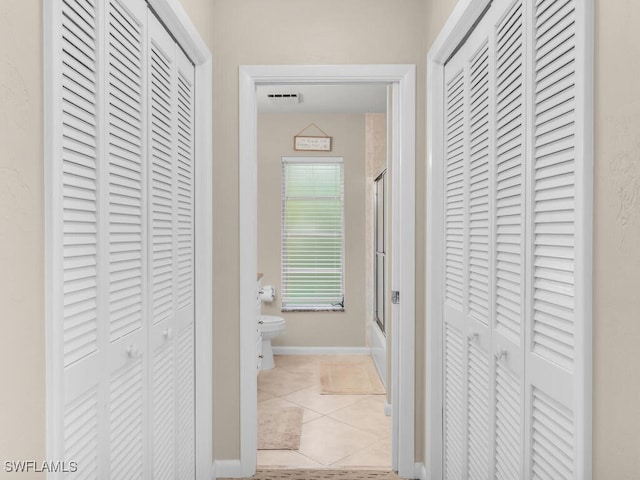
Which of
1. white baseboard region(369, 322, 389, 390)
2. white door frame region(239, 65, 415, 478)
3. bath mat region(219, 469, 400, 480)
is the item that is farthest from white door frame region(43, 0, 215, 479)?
white baseboard region(369, 322, 389, 390)

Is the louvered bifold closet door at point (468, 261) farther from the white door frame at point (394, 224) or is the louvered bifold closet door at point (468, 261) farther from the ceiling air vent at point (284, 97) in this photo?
the ceiling air vent at point (284, 97)

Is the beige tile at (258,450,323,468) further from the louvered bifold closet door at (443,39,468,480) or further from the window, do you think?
the window

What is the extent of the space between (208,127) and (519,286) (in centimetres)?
163

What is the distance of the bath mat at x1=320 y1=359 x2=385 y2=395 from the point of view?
13.3 feet

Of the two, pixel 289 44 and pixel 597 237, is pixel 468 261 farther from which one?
pixel 289 44

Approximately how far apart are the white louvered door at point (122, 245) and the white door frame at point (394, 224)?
12.6 inches

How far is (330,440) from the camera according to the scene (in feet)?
10.1

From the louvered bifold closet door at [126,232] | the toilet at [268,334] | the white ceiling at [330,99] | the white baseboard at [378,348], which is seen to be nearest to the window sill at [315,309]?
the white baseboard at [378,348]

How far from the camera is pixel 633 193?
35.8 inches

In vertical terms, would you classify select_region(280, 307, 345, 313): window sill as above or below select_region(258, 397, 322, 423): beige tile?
above

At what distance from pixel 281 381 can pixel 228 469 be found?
5.94 feet

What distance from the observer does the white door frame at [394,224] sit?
2.48m

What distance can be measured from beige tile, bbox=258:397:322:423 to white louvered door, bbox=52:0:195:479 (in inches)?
51.7

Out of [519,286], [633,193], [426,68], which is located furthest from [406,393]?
[633,193]
